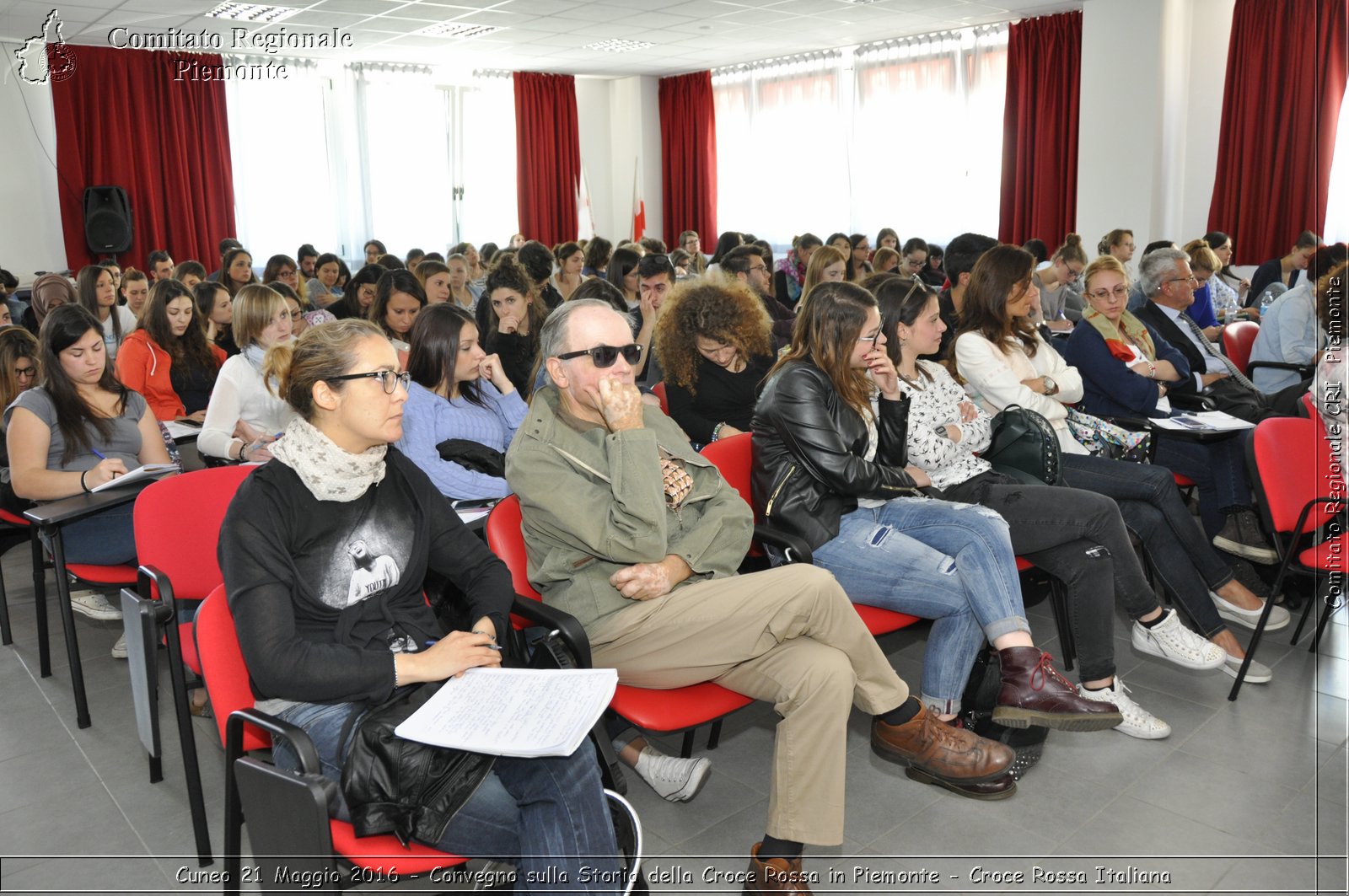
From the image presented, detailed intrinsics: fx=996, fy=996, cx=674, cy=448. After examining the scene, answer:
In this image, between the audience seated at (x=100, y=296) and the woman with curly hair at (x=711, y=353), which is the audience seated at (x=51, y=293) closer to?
the audience seated at (x=100, y=296)

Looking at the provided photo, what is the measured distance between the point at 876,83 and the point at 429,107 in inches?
208

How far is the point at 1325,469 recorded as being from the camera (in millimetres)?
2959

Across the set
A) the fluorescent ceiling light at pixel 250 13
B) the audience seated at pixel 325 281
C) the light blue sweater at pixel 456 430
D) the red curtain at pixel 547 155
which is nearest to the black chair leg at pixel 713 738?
the light blue sweater at pixel 456 430

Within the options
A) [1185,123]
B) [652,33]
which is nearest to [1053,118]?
[1185,123]

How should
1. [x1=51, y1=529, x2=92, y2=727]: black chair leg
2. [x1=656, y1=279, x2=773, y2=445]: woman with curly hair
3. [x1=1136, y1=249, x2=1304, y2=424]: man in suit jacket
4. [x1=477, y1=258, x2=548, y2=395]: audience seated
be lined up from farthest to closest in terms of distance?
[x1=477, y1=258, x2=548, y2=395]: audience seated
[x1=1136, y1=249, x2=1304, y2=424]: man in suit jacket
[x1=656, y1=279, x2=773, y2=445]: woman with curly hair
[x1=51, y1=529, x2=92, y2=727]: black chair leg

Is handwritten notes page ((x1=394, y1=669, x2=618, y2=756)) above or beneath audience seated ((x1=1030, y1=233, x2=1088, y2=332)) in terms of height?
beneath

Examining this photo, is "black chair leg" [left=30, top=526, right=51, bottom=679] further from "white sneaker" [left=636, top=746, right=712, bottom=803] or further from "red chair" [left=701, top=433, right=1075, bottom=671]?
Answer: "red chair" [left=701, top=433, right=1075, bottom=671]

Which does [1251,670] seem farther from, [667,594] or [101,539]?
[101,539]

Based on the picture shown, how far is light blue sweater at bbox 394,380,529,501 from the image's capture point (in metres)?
2.88

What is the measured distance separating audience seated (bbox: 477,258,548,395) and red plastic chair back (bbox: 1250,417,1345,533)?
289 centimetres

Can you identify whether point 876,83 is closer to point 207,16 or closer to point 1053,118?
point 1053,118

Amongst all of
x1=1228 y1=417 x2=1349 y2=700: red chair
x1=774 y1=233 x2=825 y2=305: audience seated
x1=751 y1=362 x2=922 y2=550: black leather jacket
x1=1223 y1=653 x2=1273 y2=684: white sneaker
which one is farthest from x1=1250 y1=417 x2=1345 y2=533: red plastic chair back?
x1=774 y1=233 x2=825 y2=305: audience seated

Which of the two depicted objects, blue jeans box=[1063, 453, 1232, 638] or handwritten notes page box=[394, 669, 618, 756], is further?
blue jeans box=[1063, 453, 1232, 638]

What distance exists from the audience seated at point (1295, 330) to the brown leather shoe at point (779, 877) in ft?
11.1
